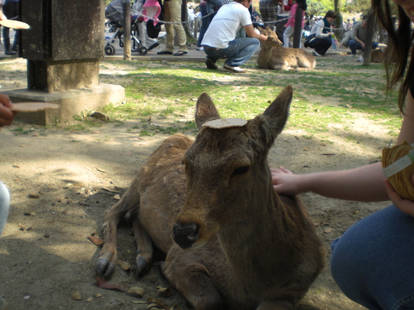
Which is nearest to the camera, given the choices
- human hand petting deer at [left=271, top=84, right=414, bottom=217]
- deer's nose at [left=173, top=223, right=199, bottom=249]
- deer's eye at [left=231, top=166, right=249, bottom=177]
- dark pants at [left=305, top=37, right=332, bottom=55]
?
deer's nose at [left=173, top=223, right=199, bottom=249]

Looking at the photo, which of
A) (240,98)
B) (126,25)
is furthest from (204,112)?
(126,25)

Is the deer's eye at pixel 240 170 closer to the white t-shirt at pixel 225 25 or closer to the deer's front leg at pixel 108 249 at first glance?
the deer's front leg at pixel 108 249

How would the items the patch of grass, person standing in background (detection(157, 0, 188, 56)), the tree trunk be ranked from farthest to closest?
1. the tree trunk
2. person standing in background (detection(157, 0, 188, 56))
3. the patch of grass

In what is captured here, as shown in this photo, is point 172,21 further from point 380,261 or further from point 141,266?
point 380,261

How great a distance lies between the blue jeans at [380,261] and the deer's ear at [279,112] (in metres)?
0.65

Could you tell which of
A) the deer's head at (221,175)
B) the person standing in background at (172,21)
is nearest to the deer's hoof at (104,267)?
the deer's head at (221,175)

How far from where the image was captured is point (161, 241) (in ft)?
12.0

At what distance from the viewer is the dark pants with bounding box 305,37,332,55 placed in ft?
62.7

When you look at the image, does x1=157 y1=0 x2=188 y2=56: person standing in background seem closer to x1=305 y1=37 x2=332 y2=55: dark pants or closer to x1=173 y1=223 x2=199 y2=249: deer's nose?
x1=305 y1=37 x2=332 y2=55: dark pants

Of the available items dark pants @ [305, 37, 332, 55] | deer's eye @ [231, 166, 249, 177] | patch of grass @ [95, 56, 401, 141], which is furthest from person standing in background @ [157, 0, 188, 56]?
deer's eye @ [231, 166, 249, 177]

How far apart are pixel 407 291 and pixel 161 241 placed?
2042 millimetres

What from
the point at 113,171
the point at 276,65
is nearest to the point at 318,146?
the point at 113,171

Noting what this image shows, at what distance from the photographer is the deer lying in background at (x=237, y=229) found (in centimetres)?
225

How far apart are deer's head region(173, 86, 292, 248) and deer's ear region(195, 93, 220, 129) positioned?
15.8 inches
